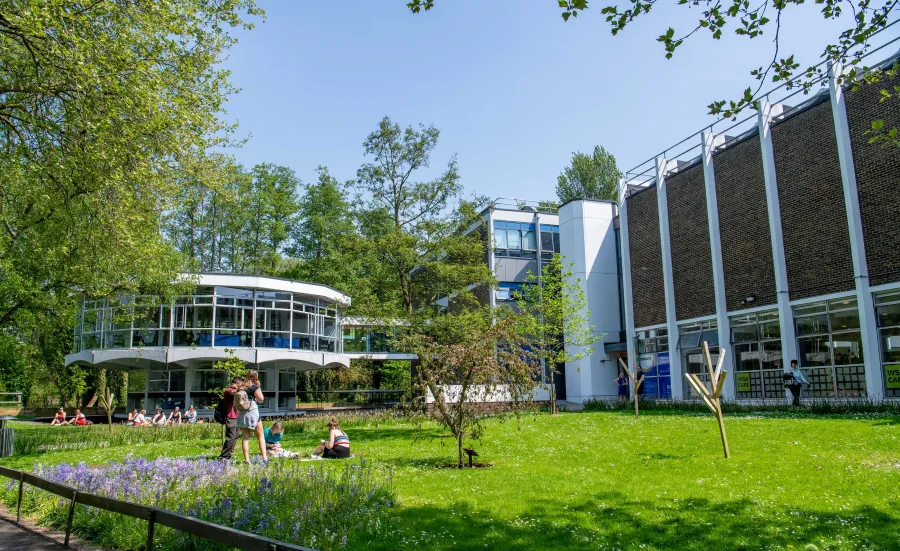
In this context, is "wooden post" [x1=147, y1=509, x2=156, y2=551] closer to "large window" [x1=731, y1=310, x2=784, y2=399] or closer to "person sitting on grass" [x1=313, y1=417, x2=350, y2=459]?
"person sitting on grass" [x1=313, y1=417, x2=350, y2=459]

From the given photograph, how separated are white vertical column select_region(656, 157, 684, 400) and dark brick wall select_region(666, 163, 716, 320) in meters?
0.19

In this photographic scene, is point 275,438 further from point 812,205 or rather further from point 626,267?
point 626,267

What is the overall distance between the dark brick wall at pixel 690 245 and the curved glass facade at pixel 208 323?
16.7 metres

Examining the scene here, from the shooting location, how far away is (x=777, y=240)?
23656 mm

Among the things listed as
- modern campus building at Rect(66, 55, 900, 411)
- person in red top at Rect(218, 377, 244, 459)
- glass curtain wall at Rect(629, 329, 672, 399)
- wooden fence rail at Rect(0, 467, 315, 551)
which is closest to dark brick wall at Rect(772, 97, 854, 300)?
modern campus building at Rect(66, 55, 900, 411)

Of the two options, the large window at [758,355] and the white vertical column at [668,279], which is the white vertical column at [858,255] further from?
the white vertical column at [668,279]

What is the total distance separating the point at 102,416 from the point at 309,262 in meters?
18.8

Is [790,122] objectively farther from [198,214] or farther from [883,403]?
[198,214]

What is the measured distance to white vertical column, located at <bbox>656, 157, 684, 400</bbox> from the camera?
29062 mm

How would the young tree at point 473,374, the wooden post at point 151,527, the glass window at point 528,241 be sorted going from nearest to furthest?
the wooden post at point 151,527 → the young tree at point 473,374 → the glass window at point 528,241

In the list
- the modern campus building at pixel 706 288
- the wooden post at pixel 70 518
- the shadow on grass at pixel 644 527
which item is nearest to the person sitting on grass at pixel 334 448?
the shadow on grass at pixel 644 527

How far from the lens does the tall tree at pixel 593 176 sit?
5722cm

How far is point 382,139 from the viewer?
29188 millimetres

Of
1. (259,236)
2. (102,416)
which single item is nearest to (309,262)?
(259,236)
